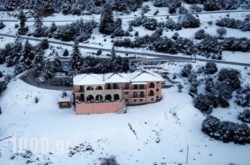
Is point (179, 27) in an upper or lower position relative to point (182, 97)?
upper

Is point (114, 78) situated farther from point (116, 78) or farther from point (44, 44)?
point (44, 44)

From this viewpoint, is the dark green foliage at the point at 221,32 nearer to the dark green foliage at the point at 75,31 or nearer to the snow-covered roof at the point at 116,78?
the dark green foliage at the point at 75,31

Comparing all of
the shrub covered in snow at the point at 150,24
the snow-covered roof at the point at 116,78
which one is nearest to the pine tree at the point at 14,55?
the snow-covered roof at the point at 116,78

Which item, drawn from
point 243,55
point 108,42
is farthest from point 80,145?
point 243,55

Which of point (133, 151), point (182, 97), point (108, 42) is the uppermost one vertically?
point (108, 42)

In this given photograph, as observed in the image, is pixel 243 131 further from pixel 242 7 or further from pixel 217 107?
pixel 242 7

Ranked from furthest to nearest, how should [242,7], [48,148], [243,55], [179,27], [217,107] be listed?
1. [242,7]
2. [179,27]
3. [243,55]
4. [217,107]
5. [48,148]

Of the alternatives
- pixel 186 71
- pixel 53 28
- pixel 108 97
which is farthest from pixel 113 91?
pixel 53 28

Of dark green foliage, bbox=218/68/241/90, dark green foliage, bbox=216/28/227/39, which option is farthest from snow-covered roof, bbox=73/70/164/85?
dark green foliage, bbox=216/28/227/39
